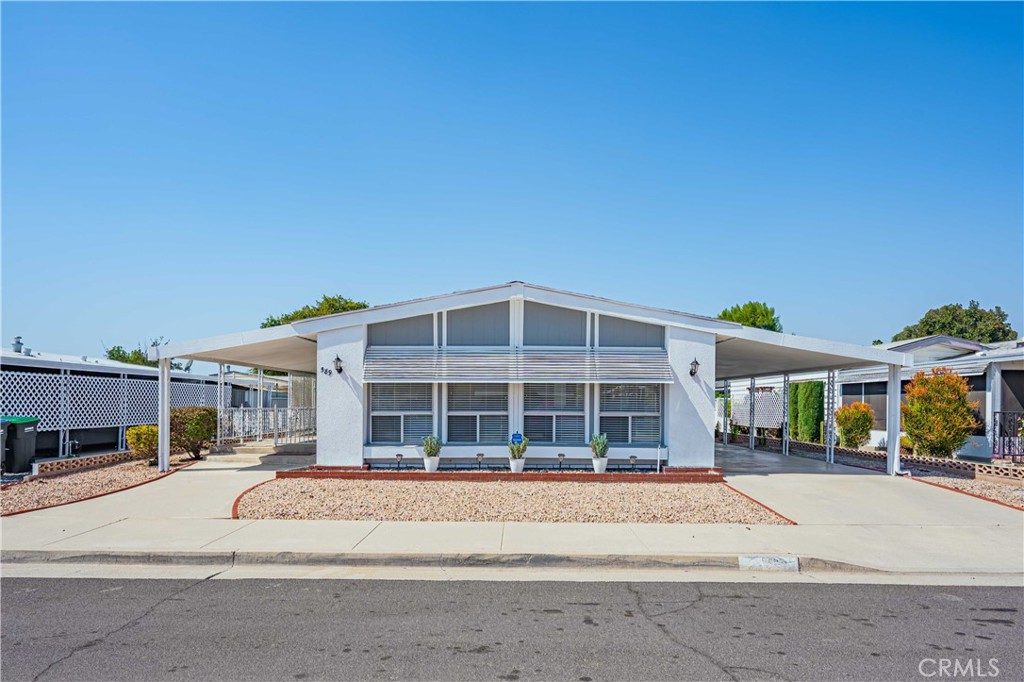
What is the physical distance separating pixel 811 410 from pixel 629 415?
12.3 metres

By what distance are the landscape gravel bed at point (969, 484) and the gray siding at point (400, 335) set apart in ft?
33.5

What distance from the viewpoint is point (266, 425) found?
21828 mm

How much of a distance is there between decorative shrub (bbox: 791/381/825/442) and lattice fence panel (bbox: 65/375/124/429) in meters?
20.6

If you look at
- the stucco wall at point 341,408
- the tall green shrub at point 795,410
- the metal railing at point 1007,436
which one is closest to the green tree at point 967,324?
the tall green shrub at point 795,410

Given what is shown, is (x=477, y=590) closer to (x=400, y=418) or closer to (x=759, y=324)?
(x=400, y=418)

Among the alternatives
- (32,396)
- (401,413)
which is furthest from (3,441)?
(401,413)

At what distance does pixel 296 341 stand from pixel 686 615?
10.3 meters

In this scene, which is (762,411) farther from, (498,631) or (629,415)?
(498,631)

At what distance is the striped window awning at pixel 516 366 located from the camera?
1320 cm

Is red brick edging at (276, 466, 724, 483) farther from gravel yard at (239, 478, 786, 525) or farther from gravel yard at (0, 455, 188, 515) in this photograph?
gravel yard at (0, 455, 188, 515)

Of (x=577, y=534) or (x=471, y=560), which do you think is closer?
(x=471, y=560)

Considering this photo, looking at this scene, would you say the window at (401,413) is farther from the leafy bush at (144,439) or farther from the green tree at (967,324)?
the green tree at (967,324)

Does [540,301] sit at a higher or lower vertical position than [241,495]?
higher
